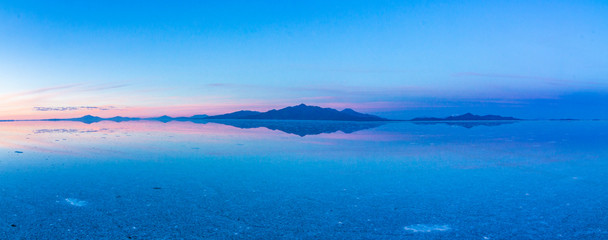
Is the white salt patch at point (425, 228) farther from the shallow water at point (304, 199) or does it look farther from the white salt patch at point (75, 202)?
the white salt patch at point (75, 202)

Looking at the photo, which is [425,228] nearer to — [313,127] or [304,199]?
[304,199]

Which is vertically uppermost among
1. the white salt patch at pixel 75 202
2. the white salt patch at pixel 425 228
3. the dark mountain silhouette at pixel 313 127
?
the dark mountain silhouette at pixel 313 127

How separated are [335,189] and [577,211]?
3.88 m

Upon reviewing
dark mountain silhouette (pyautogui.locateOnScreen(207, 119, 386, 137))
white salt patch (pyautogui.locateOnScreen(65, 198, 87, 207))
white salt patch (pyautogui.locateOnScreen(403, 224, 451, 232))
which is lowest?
white salt patch (pyautogui.locateOnScreen(403, 224, 451, 232))

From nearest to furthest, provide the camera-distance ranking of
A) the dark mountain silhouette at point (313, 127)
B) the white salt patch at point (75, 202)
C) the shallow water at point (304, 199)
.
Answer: the shallow water at point (304, 199), the white salt patch at point (75, 202), the dark mountain silhouette at point (313, 127)

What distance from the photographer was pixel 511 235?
4551 millimetres

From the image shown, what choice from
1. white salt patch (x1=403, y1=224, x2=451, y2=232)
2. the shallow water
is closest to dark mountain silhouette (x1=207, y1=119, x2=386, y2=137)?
the shallow water

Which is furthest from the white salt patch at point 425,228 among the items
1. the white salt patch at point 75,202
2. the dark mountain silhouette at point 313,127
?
the dark mountain silhouette at point 313,127

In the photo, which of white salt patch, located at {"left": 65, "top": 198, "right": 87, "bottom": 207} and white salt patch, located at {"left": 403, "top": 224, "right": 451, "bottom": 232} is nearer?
white salt patch, located at {"left": 403, "top": 224, "right": 451, "bottom": 232}

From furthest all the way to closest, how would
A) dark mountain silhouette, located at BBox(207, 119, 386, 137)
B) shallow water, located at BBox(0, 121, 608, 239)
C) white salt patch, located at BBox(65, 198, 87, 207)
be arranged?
dark mountain silhouette, located at BBox(207, 119, 386, 137)
white salt patch, located at BBox(65, 198, 87, 207)
shallow water, located at BBox(0, 121, 608, 239)

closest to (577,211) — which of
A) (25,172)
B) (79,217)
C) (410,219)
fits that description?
(410,219)

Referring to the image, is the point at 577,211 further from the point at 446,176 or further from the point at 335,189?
the point at 335,189

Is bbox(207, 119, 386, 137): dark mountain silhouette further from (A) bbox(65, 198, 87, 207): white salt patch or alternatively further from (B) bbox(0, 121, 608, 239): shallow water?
(A) bbox(65, 198, 87, 207): white salt patch

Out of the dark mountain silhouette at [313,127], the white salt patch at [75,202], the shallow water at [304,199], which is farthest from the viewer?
the dark mountain silhouette at [313,127]
